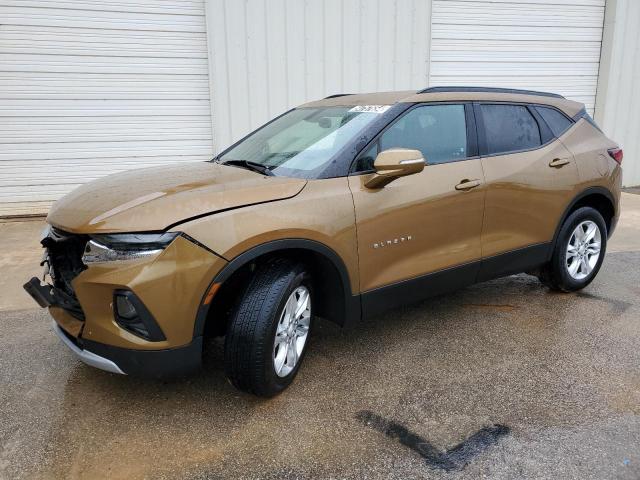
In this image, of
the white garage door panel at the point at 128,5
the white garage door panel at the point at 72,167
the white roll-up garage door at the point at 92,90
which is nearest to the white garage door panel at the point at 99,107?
the white roll-up garage door at the point at 92,90

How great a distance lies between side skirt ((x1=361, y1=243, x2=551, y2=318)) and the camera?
129 inches

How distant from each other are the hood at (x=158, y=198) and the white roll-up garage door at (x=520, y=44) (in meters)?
6.98

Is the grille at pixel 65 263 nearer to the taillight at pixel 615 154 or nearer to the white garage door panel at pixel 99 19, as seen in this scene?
the taillight at pixel 615 154

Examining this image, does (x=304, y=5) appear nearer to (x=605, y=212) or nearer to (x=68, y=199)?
(x=605, y=212)

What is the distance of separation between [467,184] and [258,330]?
178cm

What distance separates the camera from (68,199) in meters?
3.00

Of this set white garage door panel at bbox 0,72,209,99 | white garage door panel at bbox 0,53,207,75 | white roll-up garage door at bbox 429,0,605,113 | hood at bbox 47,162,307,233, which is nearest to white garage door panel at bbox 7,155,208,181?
white garage door panel at bbox 0,72,209,99

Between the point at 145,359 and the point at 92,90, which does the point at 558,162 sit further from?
the point at 92,90

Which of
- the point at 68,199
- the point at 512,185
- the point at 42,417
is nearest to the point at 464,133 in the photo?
the point at 512,185

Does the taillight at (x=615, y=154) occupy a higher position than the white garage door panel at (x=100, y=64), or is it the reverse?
the white garage door panel at (x=100, y=64)

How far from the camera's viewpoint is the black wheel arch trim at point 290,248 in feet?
8.55

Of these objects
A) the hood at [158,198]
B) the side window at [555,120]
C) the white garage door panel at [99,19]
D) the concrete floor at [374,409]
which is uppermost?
the white garage door panel at [99,19]

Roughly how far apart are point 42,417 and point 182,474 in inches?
37.7

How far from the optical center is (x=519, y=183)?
153 inches
